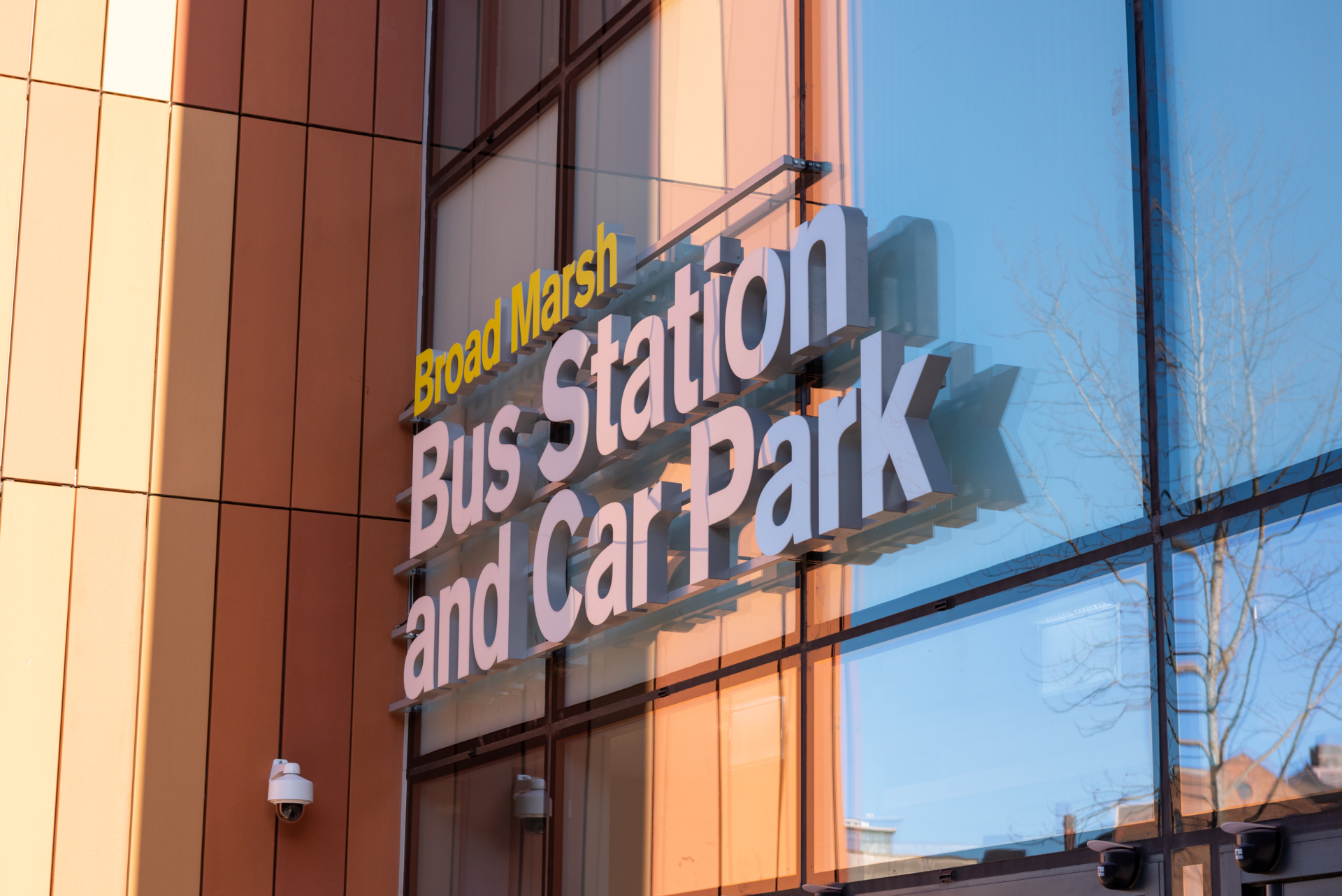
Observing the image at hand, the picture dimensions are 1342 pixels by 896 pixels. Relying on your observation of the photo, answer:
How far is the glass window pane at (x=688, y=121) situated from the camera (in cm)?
745

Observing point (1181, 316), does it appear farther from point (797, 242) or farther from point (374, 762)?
point (374, 762)

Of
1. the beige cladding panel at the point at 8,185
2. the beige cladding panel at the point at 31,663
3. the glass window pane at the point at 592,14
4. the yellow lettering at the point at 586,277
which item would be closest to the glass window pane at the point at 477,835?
the beige cladding panel at the point at 31,663

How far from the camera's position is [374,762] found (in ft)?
33.4

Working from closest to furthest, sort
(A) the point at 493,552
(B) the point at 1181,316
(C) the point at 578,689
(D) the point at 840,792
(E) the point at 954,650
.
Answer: (B) the point at 1181,316, (E) the point at 954,650, (D) the point at 840,792, (C) the point at 578,689, (A) the point at 493,552

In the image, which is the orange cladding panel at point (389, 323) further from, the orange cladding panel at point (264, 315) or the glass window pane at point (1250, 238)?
the glass window pane at point (1250, 238)

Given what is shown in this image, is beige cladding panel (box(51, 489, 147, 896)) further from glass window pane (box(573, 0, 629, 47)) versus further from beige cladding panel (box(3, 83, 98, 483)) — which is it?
Result: glass window pane (box(573, 0, 629, 47))

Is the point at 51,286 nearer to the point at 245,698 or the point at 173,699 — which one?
the point at 173,699

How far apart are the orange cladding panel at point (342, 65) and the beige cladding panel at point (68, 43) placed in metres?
1.36

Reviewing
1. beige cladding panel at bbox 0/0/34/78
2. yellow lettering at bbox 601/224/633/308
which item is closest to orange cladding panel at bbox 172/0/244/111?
beige cladding panel at bbox 0/0/34/78

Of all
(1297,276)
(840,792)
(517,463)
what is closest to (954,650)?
(840,792)

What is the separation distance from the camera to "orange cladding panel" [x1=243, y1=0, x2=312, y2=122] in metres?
10.8

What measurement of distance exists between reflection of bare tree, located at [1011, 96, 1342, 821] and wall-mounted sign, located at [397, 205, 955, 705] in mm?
1012

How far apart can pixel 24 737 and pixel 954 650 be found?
5878mm

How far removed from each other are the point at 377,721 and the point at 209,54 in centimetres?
439
